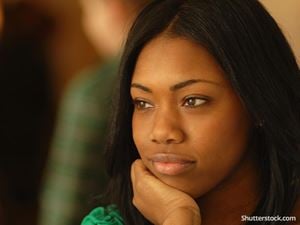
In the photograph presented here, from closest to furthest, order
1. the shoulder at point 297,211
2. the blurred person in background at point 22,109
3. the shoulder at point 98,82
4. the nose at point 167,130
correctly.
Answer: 1. the nose at point 167,130
2. the shoulder at point 297,211
3. the shoulder at point 98,82
4. the blurred person in background at point 22,109

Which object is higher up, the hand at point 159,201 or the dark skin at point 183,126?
the dark skin at point 183,126

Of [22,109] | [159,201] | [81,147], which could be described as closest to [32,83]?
[22,109]

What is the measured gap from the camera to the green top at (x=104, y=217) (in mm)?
1062

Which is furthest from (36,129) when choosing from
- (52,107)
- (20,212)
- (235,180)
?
(235,180)

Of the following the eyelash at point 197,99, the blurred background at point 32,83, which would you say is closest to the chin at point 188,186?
the eyelash at point 197,99

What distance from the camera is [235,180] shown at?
40.2 inches

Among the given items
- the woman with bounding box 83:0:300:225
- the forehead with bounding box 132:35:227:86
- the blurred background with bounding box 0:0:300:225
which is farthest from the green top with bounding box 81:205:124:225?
the blurred background with bounding box 0:0:300:225

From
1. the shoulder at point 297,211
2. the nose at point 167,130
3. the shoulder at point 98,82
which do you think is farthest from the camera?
the shoulder at point 98,82

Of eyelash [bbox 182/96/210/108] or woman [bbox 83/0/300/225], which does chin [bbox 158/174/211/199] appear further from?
eyelash [bbox 182/96/210/108]

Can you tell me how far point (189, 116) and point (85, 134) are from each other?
23.6 inches

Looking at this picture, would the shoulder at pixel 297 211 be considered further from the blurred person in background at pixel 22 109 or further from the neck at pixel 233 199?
the blurred person in background at pixel 22 109

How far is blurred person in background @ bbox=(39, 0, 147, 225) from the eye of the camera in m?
1.45

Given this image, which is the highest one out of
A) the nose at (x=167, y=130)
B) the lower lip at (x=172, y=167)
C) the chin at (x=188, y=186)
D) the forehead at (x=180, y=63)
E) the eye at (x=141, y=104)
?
the forehead at (x=180, y=63)

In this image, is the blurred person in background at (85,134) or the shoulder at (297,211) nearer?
the shoulder at (297,211)
